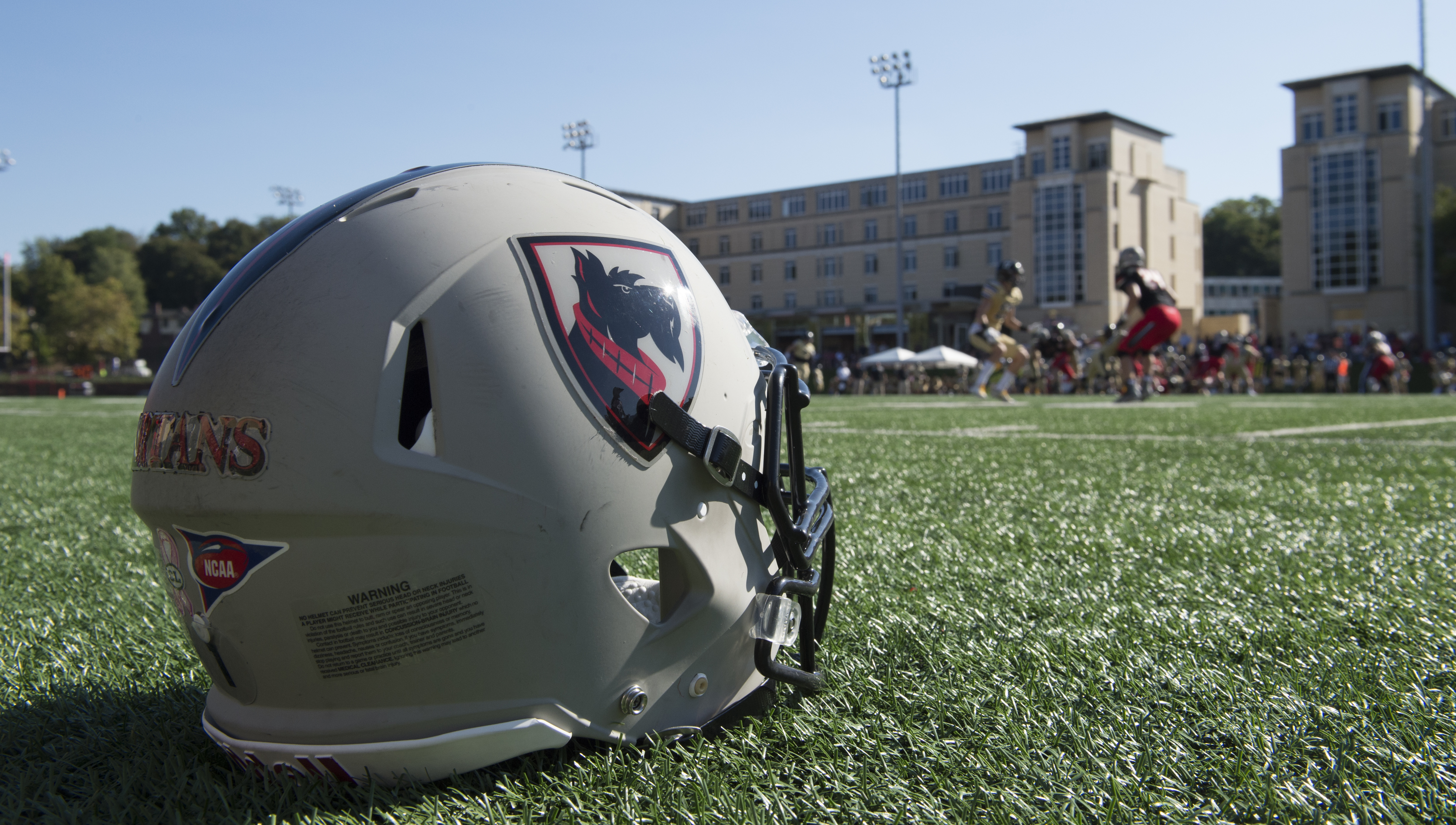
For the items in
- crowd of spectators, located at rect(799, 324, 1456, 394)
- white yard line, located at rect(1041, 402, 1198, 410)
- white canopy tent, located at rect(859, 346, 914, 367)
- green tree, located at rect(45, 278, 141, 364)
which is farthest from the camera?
green tree, located at rect(45, 278, 141, 364)

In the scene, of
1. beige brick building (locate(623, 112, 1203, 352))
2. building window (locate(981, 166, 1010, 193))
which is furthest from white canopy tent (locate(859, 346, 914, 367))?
building window (locate(981, 166, 1010, 193))

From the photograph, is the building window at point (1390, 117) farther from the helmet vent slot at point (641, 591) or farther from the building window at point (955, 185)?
the helmet vent slot at point (641, 591)

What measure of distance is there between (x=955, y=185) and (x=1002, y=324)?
1632 inches

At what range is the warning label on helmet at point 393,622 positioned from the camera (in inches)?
52.7

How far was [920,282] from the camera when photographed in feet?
187

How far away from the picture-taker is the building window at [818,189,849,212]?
60031mm

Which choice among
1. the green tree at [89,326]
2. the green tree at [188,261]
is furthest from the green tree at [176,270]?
the green tree at [89,326]

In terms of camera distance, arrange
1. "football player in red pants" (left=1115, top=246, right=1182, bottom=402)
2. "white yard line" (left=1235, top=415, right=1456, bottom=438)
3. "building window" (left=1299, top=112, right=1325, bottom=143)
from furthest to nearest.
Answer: "building window" (left=1299, top=112, right=1325, bottom=143) < "football player in red pants" (left=1115, top=246, right=1182, bottom=402) < "white yard line" (left=1235, top=415, right=1456, bottom=438)

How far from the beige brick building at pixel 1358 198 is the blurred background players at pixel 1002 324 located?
30.9 meters

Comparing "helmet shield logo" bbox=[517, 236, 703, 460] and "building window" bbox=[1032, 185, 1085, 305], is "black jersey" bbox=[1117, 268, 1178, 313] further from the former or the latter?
"building window" bbox=[1032, 185, 1085, 305]

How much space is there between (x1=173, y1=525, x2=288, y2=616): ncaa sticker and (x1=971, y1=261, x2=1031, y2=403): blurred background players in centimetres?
1565

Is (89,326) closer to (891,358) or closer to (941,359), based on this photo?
(891,358)

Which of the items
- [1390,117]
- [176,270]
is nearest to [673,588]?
[1390,117]

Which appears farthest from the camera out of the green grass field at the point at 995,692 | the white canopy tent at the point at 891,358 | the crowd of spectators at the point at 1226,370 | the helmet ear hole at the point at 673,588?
the white canopy tent at the point at 891,358
